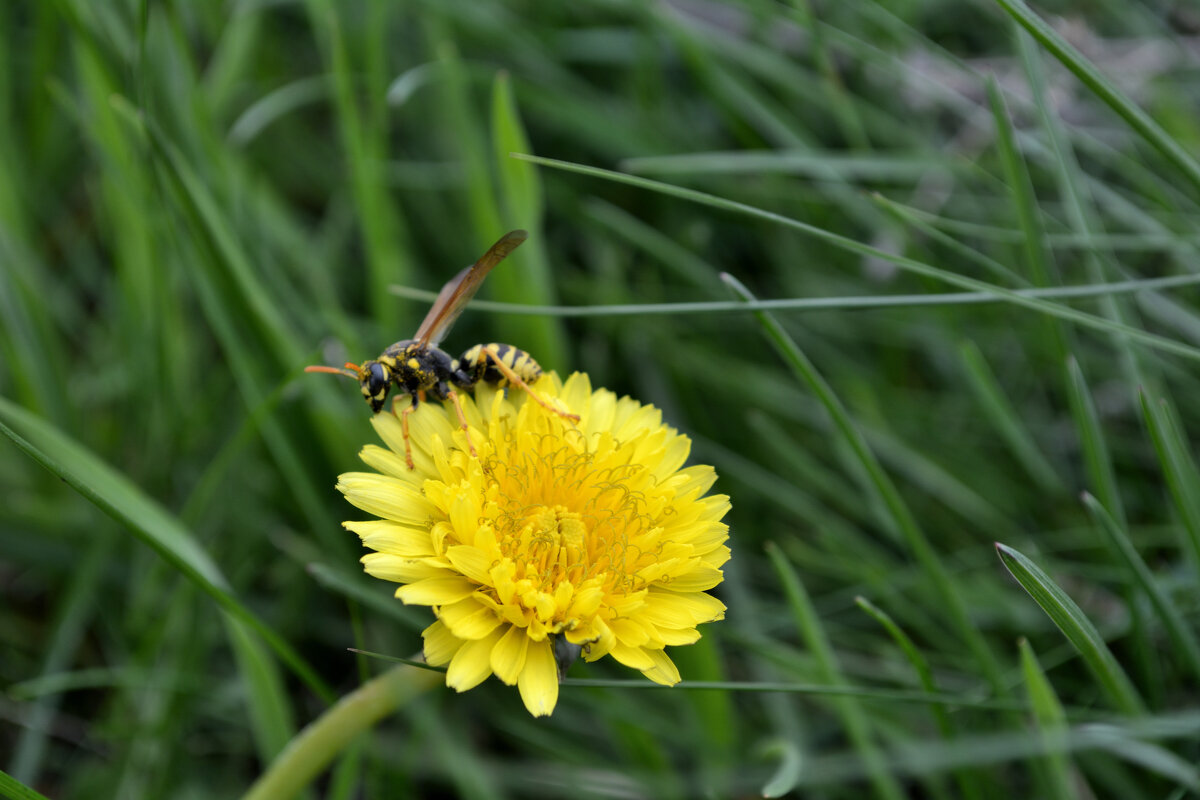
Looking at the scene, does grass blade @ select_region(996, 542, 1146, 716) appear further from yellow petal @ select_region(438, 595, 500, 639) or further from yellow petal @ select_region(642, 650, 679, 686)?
yellow petal @ select_region(438, 595, 500, 639)

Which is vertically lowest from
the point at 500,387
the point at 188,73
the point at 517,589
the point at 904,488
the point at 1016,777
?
the point at 1016,777

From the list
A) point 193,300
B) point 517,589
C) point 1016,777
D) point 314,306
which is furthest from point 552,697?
point 193,300

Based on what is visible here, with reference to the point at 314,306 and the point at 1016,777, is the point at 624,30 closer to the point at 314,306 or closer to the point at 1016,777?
the point at 314,306

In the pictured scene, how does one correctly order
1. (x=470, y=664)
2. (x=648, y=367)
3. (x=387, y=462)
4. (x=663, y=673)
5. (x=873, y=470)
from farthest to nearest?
1. (x=648, y=367)
2. (x=873, y=470)
3. (x=387, y=462)
4. (x=663, y=673)
5. (x=470, y=664)

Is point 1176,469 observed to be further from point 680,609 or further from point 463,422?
point 463,422

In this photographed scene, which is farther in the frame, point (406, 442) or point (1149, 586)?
point (1149, 586)

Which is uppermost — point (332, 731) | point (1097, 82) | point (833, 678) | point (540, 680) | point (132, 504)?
point (1097, 82)

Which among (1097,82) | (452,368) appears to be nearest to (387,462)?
(452,368)
